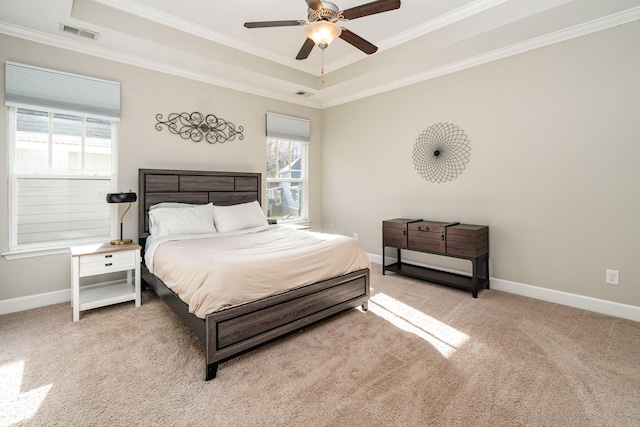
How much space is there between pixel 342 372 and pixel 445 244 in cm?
216

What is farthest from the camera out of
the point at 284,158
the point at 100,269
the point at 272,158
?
the point at 284,158

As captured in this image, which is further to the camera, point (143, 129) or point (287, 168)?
point (287, 168)

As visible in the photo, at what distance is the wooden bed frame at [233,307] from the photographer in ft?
6.56

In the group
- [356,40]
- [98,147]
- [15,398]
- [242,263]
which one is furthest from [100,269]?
[356,40]

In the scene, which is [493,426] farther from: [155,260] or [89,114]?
[89,114]

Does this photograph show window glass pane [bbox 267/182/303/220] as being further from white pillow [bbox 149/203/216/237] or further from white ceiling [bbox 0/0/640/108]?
white ceiling [bbox 0/0/640/108]

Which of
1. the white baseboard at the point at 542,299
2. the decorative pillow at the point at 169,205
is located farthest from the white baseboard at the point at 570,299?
the decorative pillow at the point at 169,205

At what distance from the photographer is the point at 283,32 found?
11.5 feet

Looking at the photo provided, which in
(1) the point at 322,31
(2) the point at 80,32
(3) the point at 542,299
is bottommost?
(3) the point at 542,299

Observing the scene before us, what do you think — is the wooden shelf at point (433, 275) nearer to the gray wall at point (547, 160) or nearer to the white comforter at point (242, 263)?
the gray wall at point (547, 160)

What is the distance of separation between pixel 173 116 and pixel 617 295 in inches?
204

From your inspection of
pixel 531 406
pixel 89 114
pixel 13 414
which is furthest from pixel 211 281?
pixel 89 114

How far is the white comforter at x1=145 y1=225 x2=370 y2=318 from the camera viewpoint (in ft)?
6.64

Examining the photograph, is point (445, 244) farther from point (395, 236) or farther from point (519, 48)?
point (519, 48)
